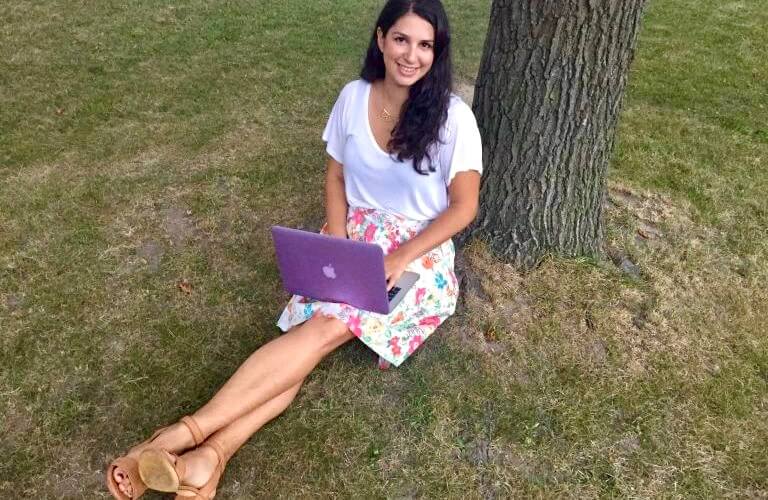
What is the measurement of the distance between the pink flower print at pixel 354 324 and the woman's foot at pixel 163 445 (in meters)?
0.65

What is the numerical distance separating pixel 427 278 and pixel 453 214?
28cm

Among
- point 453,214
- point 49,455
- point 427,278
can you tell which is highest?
point 453,214

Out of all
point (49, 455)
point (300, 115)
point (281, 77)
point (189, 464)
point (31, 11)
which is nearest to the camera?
point (189, 464)

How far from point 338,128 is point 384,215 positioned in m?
0.39

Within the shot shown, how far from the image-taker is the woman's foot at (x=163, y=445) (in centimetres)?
190

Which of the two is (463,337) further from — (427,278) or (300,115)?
(300,115)

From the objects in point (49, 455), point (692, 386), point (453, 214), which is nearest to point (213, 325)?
point (49, 455)

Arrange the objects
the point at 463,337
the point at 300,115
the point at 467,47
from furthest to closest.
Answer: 1. the point at 467,47
2. the point at 300,115
3. the point at 463,337

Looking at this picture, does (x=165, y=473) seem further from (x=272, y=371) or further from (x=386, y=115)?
(x=386, y=115)

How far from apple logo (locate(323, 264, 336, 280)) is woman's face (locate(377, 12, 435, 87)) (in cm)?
71

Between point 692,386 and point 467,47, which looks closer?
point 692,386

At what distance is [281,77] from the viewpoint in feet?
16.5

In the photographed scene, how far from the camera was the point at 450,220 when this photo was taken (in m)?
2.34

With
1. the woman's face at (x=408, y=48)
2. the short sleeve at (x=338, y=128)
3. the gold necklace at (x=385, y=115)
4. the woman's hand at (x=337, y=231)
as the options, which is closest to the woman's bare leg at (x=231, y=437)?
the woman's hand at (x=337, y=231)
